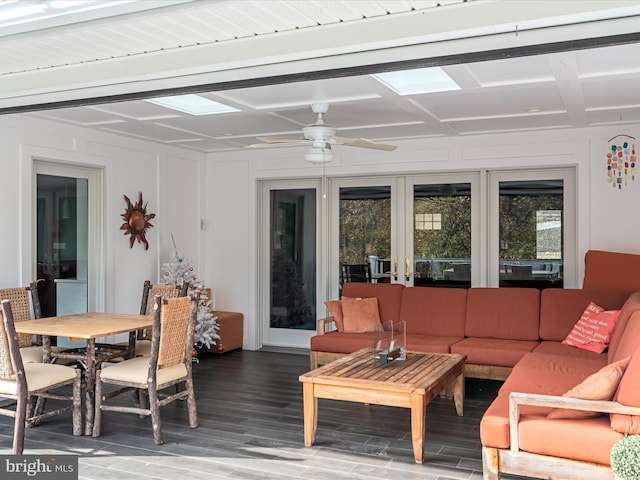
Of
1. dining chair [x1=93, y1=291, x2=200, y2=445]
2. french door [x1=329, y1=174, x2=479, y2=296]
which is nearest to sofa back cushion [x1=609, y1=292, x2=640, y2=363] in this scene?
french door [x1=329, y1=174, x2=479, y2=296]

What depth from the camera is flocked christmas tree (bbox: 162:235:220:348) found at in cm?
721

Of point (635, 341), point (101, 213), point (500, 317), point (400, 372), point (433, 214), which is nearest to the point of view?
point (635, 341)

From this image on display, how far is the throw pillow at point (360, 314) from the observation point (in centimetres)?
646

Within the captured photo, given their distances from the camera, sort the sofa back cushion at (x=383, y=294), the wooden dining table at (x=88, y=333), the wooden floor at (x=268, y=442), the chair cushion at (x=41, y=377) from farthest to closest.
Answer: the sofa back cushion at (x=383, y=294) → the wooden dining table at (x=88, y=333) → the chair cushion at (x=41, y=377) → the wooden floor at (x=268, y=442)

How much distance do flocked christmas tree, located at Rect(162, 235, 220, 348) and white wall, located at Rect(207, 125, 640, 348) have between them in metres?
0.79

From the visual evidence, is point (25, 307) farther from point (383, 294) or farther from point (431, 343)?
point (431, 343)

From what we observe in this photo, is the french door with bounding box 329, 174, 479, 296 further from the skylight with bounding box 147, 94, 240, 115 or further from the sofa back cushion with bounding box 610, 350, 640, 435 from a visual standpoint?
the sofa back cushion with bounding box 610, 350, 640, 435

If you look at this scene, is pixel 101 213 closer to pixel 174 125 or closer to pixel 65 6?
pixel 174 125

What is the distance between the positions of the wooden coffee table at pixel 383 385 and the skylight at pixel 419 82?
206 centimetres

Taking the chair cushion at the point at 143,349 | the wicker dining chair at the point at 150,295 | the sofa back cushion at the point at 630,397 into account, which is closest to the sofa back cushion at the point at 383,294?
the wicker dining chair at the point at 150,295

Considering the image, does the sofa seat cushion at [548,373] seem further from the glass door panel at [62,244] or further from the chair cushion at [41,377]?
the glass door panel at [62,244]

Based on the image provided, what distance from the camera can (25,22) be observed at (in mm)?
2770

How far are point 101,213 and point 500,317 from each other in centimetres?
415

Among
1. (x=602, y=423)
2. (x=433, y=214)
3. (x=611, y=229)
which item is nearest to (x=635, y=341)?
(x=602, y=423)
